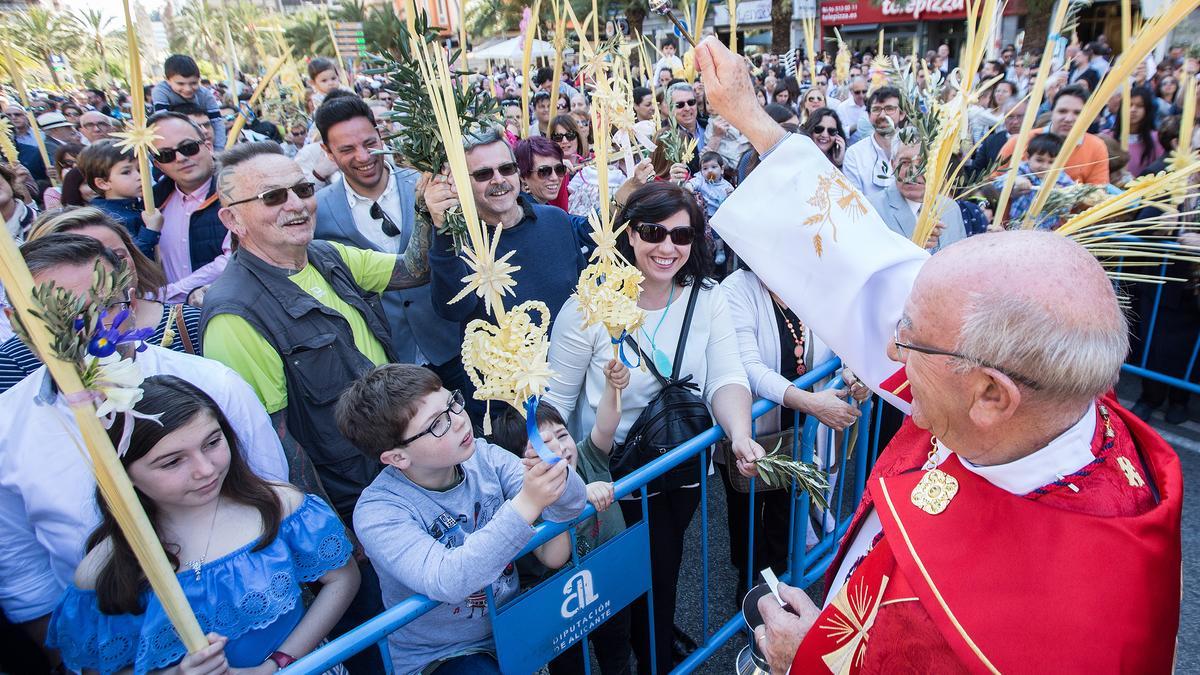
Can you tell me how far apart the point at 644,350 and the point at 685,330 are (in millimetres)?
189

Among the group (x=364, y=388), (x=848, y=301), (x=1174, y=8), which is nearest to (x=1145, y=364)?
(x=1174, y=8)

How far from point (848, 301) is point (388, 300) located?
7.72ft

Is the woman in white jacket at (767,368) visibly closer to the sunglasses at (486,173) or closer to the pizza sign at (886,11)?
the sunglasses at (486,173)

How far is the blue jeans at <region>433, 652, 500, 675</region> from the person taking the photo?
1.85 m

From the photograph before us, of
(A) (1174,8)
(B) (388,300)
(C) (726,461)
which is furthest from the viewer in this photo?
(B) (388,300)

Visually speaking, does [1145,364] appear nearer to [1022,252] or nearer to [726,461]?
[726,461]

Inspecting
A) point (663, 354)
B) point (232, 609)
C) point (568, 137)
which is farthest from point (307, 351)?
point (568, 137)

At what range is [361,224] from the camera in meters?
3.50

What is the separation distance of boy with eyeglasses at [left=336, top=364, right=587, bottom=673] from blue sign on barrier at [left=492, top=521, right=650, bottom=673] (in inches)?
3.4

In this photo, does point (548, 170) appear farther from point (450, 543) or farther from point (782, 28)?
point (782, 28)

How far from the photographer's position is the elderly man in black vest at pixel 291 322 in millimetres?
2234

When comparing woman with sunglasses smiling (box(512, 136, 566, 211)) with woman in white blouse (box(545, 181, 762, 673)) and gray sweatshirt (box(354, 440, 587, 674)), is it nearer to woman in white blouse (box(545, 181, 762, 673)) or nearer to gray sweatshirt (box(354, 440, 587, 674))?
woman in white blouse (box(545, 181, 762, 673))

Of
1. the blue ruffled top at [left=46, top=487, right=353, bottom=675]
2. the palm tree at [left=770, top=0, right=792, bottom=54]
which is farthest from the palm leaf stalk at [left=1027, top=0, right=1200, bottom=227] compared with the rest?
the palm tree at [left=770, top=0, right=792, bottom=54]

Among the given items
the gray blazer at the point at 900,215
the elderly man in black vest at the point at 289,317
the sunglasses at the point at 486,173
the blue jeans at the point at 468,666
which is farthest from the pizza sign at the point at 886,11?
the blue jeans at the point at 468,666
